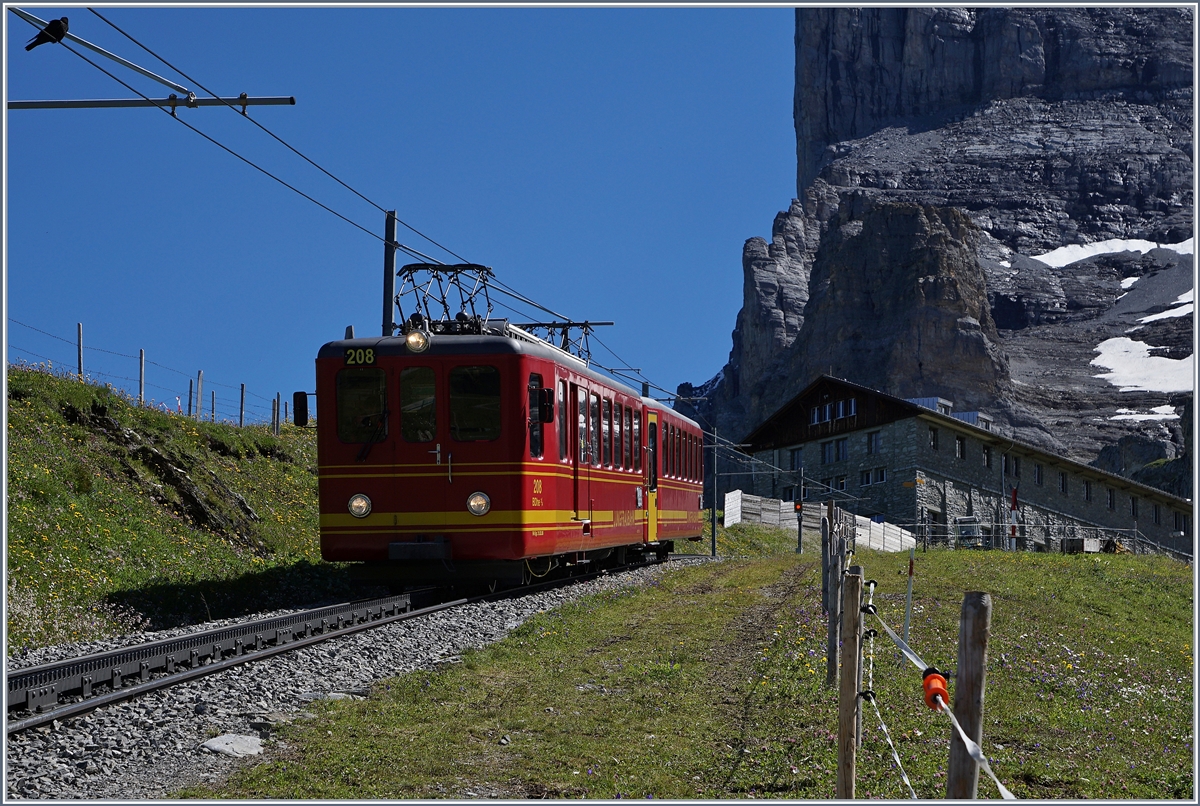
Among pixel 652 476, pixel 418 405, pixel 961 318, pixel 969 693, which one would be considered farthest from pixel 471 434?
pixel 961 318

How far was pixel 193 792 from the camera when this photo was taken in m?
5.84

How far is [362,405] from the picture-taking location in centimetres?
1455

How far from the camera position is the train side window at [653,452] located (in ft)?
69.8

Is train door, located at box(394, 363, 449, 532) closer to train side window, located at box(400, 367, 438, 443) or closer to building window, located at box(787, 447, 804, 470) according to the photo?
train side window, located at box(400, 367, 438, 443)

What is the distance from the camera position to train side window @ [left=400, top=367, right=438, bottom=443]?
47.4 ft

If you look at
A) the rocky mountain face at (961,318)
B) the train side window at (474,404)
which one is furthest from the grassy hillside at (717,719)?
the rocky mountain face at (961,318)

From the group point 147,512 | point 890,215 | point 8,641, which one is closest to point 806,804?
point 8,641

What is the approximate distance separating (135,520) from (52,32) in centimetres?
784

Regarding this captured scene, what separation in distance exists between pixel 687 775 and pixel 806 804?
48.4 inches

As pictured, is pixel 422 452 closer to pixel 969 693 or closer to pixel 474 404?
pixel 474 404

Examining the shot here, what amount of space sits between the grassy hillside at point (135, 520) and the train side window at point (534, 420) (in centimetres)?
421

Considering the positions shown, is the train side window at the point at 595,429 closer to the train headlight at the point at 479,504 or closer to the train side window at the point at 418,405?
the train headlight at the point at 479,504

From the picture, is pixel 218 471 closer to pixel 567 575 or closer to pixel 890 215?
pixel 567 575

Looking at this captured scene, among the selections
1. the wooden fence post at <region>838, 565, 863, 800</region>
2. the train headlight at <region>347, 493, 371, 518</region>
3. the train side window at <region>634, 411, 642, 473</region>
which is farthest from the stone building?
the wooden fence post at <region>838, 565, 863, 800</region>
